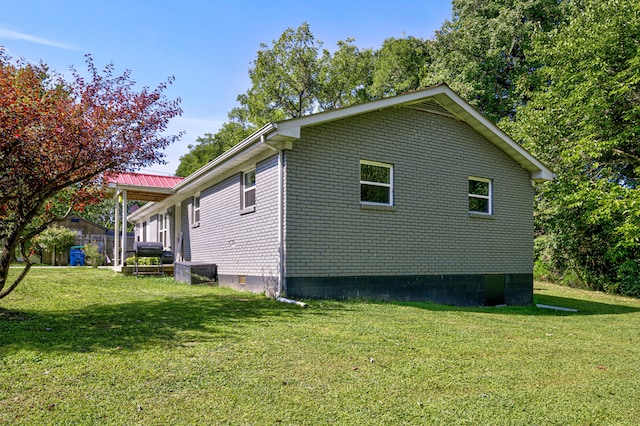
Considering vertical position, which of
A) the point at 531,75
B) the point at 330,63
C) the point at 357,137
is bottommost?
the point at 357,137

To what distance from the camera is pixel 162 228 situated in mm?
21188

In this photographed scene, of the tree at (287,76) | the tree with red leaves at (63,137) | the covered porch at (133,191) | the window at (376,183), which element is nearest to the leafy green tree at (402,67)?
the tree at (287,76)

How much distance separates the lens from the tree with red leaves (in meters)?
6.60

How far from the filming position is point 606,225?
706 inches

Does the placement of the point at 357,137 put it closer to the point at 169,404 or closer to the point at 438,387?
the point at 438,387

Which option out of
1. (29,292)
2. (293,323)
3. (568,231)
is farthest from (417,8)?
(29,292)

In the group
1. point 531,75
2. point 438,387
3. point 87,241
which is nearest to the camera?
point 438,387

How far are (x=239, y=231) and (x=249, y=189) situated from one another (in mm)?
1160

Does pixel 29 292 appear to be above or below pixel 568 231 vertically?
below

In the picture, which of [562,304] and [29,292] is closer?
[29,292]

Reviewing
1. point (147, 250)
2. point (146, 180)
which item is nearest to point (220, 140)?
point (146, 180)

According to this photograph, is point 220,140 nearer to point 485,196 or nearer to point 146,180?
point 146,180

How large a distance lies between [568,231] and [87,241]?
2587 cm

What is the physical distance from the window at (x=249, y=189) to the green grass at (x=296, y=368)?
369 cm
